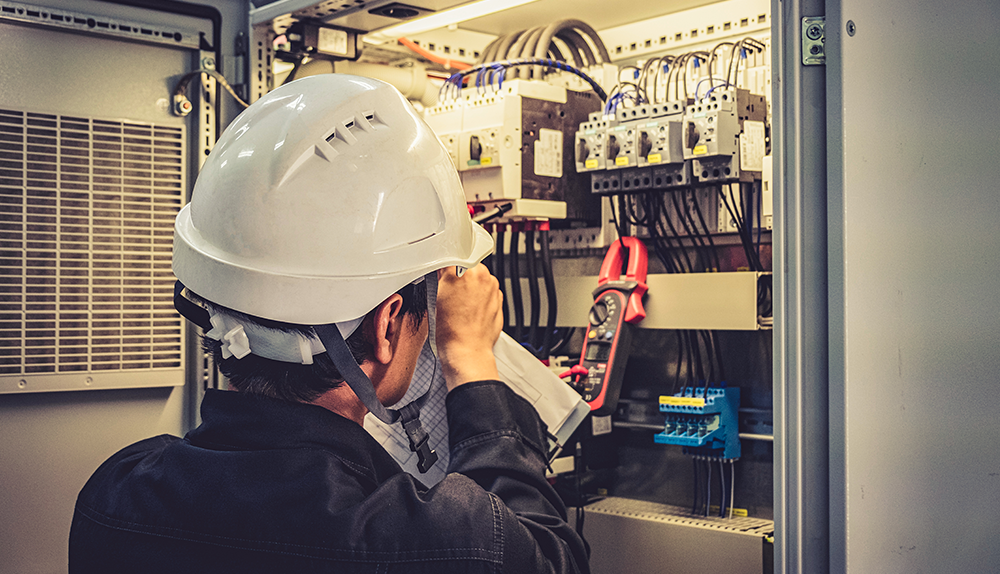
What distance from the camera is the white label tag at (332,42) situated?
6.99 ft

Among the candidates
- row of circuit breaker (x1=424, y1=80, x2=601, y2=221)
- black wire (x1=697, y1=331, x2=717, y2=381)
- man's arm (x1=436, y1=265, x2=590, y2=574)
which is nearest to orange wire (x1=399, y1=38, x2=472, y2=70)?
row of circuit breaker (x1=424, y1=80, x2=601, y2=221)

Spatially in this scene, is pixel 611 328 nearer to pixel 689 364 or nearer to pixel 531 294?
pixel 689 364

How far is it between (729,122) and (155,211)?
4.19ft

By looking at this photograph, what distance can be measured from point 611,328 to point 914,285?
90cm

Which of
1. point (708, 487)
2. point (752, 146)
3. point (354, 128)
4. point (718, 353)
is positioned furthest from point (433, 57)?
point (354, 128)

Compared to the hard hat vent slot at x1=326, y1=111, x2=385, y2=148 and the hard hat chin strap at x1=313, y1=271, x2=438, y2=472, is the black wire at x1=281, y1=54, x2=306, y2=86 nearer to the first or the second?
the hard hat vent slot at x1=326, y1=111, x2=385, y2=148

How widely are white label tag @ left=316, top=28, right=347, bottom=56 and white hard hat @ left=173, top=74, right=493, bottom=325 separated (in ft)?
3.40

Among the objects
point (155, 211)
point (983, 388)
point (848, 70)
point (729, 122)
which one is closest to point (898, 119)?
point (848, 70)

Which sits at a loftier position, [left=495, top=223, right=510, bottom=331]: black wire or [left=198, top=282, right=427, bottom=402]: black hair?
[left=495, top=223, right=510, bottom=331]: black wire

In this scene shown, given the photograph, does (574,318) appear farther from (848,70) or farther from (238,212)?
(238,212)

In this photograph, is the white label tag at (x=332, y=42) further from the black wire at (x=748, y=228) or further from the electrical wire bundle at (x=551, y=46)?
the black wire at (x=748, y=228)

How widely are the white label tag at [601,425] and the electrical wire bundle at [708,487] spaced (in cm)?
23

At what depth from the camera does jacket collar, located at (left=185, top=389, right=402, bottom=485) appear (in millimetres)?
1062

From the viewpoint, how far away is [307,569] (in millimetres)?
990
